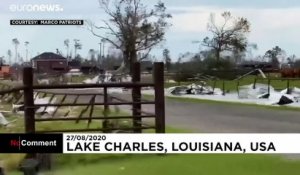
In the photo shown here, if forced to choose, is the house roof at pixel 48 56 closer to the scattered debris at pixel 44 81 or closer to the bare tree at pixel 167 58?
the scattered debris at pixel 44 81

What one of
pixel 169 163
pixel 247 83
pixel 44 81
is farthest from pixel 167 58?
pixel 44 81

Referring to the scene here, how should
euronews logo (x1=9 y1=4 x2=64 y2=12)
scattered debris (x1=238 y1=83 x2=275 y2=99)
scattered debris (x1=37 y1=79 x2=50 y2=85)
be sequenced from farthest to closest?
scattered debris (x1=37 y1=79 x2=50 y2=85), scattered debris (x1=238 y1=83 x2=275 y2=99), euronews logo (x1=9 y1=4 x2=64 y2=12)

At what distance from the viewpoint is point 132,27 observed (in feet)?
12.7

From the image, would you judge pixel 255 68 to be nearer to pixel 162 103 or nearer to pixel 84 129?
pixel 162 103

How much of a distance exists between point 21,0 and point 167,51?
0.91 metres

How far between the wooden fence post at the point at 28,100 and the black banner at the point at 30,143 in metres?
0.19

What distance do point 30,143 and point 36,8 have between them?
0.81 m

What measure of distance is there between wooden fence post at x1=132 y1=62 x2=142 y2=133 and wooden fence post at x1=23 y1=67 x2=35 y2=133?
25.8 inches

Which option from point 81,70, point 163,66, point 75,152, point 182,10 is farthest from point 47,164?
point 182,10

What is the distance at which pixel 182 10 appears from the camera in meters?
3.80

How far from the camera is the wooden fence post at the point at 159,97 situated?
13.2ft

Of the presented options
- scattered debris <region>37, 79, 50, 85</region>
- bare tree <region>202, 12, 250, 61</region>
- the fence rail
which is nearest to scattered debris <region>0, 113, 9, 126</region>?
the fence rail

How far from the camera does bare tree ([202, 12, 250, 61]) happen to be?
150 inches

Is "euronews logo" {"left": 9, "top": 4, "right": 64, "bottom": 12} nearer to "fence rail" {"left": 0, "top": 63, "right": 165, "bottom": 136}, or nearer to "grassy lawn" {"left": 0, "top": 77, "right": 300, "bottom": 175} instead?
"fence rail" {"left": 0, "top": 63, "right": 165, "bottom": 136}
